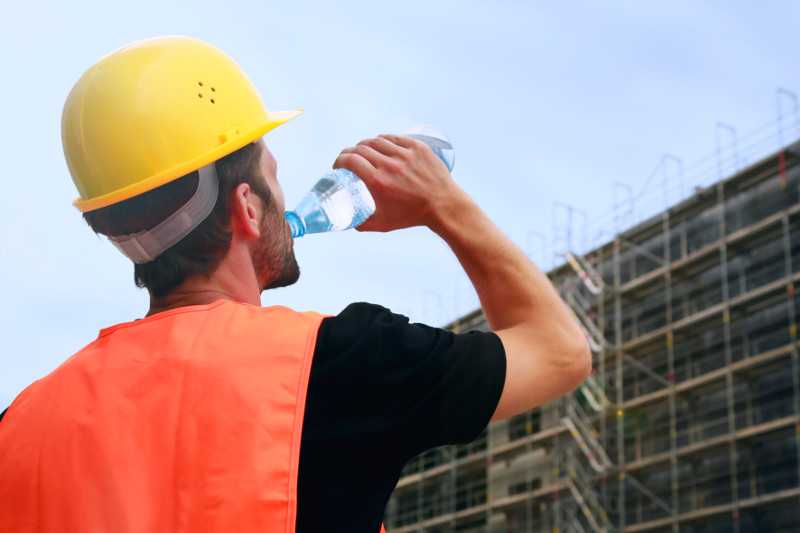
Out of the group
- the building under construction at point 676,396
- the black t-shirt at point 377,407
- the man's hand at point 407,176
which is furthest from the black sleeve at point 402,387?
the building under construction at point 676,396

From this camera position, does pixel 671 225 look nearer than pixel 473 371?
No

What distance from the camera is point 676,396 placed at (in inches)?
647

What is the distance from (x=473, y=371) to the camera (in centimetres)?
102

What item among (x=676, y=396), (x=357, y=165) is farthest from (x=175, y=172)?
(x=676, y=396)

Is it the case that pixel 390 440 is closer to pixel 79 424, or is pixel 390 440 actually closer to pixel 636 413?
pixel 79 424

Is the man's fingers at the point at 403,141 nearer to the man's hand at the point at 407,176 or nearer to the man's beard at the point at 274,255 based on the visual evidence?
the man's hand at the point at 407,176

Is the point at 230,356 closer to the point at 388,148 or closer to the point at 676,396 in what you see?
the point at 388,148

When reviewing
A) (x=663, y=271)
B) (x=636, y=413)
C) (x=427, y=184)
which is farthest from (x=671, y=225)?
(x=427, y=184)

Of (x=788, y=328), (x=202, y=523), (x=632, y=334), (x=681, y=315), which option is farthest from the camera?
(x=632, y=334)

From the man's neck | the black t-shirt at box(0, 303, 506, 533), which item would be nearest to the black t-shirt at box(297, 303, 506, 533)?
the black t-shirt at box(0, 303, 506, 533)

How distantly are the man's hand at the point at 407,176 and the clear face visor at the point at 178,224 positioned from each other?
0.12 meters

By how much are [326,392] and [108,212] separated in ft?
0.96

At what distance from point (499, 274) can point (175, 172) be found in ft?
0.98

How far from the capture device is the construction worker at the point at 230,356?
0.97m
